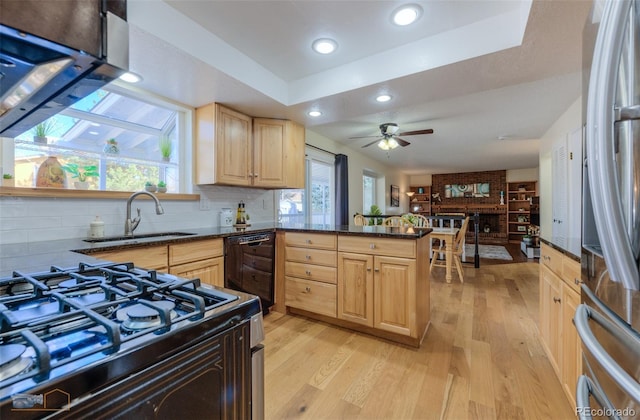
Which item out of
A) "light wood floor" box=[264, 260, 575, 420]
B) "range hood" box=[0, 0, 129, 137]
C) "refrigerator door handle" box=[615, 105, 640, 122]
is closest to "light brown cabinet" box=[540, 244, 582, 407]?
"light wood floor" box=[264, 260, 575, 420]

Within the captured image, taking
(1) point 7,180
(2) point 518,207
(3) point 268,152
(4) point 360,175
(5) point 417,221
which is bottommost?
(5) point 417,221

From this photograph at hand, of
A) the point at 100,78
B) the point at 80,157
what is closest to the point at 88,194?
the point at 80,157

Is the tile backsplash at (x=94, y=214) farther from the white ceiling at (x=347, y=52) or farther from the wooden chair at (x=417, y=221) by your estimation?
the wooden chair at (x=417, y=221)

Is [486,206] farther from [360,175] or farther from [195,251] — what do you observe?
[195,251]

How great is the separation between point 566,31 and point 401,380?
7.43ft

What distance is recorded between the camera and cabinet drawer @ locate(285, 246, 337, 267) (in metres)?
2.48

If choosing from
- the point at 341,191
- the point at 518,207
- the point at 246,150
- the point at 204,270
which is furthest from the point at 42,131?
the point at 518,207

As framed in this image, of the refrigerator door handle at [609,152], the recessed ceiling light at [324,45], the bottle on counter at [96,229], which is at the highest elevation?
the recessed ceiling light at [324,45]

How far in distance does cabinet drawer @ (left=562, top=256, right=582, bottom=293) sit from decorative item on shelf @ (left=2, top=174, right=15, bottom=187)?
315 centimetres

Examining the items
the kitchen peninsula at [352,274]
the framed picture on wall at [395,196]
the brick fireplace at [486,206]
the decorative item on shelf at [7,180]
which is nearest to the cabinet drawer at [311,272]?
the kitchen peninsula at [352,274]

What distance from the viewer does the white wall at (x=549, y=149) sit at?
326 cm

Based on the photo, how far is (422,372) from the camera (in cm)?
183

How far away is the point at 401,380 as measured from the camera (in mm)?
1748

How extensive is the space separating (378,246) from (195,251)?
1.42m
